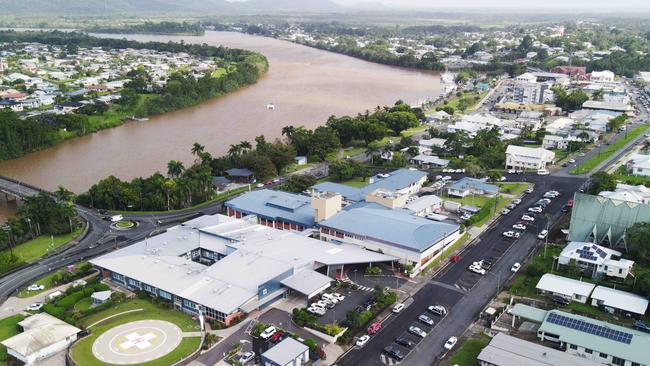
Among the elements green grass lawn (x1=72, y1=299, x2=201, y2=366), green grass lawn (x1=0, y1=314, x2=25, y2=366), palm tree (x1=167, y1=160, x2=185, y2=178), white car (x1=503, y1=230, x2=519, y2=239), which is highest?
palm tree (x1=167, y1=160, x2=185, y2=178)

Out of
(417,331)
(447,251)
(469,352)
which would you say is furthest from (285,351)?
(447,251)

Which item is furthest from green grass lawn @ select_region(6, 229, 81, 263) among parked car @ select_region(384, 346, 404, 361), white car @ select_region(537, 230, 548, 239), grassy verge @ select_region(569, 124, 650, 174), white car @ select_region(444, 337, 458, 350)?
grassy verge @ select_region(569, 124, 650, 174)

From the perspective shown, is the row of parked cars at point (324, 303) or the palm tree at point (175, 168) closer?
the row of parked cars at point (324, 303)

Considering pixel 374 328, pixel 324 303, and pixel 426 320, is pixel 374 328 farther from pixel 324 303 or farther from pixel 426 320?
pixel 324 303

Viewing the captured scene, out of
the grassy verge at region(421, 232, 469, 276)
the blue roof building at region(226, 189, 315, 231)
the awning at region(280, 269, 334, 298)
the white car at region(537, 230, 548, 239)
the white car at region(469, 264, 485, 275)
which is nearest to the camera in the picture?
the awning at region(280, 269, 334, 298)

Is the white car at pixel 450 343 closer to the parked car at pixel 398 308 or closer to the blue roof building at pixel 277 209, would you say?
the parked car at pixel 398 308

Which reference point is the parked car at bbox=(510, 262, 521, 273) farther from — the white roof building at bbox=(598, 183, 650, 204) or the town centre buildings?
the white roof building at bbox=(598, 183, 650, 204)

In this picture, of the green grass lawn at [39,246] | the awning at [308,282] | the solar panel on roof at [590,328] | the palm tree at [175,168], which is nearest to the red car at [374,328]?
the awning at [308,282]
